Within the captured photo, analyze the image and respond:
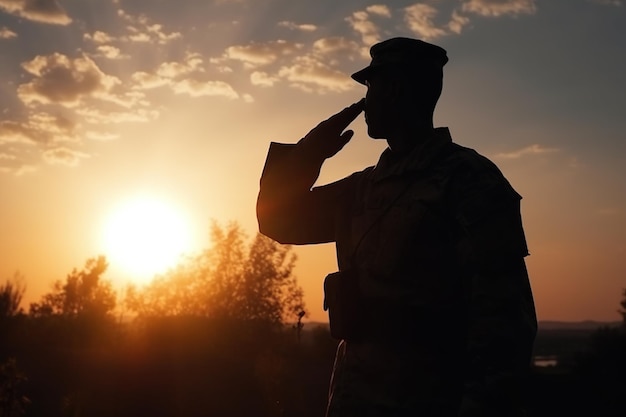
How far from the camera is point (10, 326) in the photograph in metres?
36.6

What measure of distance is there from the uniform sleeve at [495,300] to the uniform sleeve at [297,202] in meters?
1.13

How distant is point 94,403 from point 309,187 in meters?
23.6

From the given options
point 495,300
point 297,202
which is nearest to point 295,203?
point 297,202

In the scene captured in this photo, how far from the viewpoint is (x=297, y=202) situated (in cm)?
429

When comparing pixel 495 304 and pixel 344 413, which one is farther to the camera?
pixel 344 413

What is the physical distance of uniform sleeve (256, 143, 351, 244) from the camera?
168 inches

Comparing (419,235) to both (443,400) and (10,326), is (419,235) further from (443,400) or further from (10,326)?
(10,326)

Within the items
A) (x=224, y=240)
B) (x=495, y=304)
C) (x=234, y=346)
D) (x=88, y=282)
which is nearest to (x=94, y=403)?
(x=234, y=346)

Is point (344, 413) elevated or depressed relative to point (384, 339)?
depressed

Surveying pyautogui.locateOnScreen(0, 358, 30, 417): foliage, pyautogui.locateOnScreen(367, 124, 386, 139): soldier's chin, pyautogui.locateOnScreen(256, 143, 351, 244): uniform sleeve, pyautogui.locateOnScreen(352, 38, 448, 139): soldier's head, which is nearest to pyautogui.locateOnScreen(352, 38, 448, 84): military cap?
pyautogui.locateOnScreen(352, 38, 448, 139): soldier's head

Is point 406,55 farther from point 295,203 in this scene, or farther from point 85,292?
point 85,292

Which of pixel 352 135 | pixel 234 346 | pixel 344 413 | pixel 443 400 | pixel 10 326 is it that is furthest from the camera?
pixel 234 346

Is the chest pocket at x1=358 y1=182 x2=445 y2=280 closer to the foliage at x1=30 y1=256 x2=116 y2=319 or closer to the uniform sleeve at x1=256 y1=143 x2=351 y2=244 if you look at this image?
the uniform sleeve at x1=256 y1=143 x2=351 y2=244

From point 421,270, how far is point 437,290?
5.3 inches
